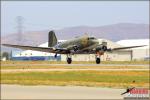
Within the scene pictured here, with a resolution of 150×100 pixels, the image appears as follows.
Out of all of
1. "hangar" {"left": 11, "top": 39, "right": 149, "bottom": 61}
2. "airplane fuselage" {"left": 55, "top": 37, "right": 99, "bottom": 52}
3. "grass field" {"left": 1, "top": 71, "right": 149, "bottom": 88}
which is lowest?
"grass field" {"left": 1, "top": 71, "right": 149, "bottom": 88}

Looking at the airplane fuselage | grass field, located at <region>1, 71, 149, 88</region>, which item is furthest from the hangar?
grass field, located at <region>1, 71, 149, 88</region>

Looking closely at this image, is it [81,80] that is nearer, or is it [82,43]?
[81,80]

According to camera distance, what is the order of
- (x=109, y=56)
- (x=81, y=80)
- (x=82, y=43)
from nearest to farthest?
1. (x=81, y=80)
2. (x=82, y=43)
3. (x=109, y=56)

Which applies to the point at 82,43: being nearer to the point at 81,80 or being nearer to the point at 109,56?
the point at 81,80

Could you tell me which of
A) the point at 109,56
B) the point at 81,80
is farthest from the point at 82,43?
the point at 109,56

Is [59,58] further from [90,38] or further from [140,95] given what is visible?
[140,95]

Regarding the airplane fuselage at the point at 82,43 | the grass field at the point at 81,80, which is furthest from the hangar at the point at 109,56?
the grass field at the point at 81,80

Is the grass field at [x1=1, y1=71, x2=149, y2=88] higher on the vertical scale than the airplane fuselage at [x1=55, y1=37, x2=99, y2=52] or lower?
lower

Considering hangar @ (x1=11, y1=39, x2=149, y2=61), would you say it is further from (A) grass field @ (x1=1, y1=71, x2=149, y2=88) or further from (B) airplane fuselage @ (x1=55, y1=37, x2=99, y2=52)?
(A) grass field @ (x1=1, y1=71, x2=149, y2=88)

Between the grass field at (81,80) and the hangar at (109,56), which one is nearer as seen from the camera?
the grass field at (81,80)

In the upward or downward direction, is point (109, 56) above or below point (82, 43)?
below

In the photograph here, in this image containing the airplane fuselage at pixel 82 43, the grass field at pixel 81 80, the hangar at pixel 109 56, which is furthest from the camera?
the hangar at pixel 109 56

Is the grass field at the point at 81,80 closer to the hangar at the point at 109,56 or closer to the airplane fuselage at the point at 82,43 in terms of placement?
the airplane fuselage at the point at 82,43

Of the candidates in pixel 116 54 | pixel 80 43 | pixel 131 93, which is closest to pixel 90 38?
pixel 80 43
